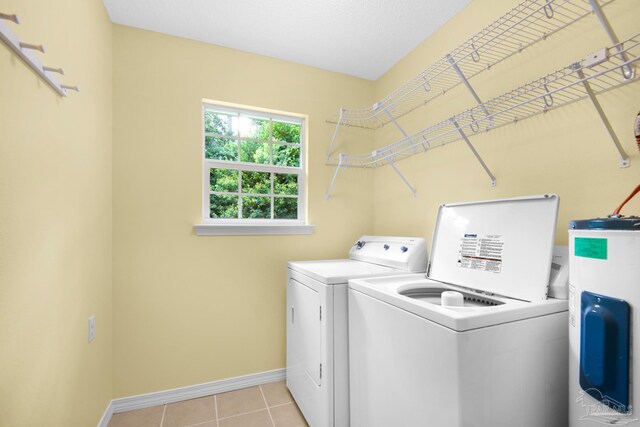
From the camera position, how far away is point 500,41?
158 cm

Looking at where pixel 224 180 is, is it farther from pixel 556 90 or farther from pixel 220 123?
pixel 556 90

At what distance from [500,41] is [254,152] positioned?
1802 millimetres

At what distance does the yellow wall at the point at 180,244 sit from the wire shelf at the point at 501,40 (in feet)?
3.41

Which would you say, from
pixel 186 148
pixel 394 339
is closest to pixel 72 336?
pixel 186 148

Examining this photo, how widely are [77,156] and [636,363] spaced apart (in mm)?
2236

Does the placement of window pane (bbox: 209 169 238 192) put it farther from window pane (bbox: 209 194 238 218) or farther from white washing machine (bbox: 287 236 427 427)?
white washing machine (bbox: 287 236 427 427)

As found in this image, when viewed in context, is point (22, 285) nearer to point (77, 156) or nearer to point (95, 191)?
point (77, 156)

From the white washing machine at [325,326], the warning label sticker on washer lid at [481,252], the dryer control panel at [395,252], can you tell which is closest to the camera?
the warning label sticker on washer lid at [481,252]

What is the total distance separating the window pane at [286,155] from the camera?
2547mm

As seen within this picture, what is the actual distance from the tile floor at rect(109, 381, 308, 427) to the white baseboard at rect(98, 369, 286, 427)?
30mm

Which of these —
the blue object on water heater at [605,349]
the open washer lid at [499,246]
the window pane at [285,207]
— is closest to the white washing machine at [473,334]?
the open washer lid at [499,246]

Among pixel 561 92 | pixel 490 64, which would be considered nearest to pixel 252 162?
pixel 490 64

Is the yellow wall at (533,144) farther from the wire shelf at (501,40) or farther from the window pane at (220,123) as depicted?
the window pane at (220,123)

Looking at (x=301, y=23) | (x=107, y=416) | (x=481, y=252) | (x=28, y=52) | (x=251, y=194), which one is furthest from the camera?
(x=251, y=194)
